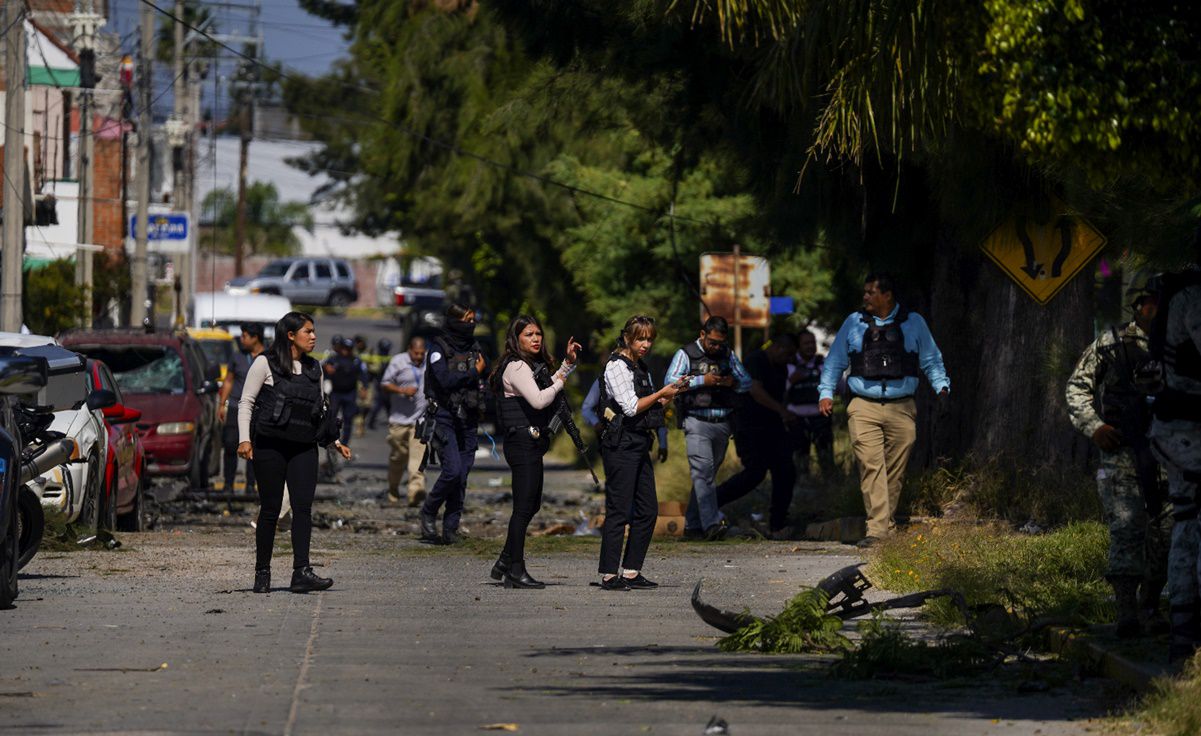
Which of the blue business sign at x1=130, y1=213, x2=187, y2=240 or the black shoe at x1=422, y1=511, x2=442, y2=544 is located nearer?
the black shoe at x1=422, y1=511, x2=442, y2=544

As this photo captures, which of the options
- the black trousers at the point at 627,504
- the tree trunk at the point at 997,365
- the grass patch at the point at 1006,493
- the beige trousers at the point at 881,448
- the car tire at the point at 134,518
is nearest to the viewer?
the black trousers at the point at 627,504

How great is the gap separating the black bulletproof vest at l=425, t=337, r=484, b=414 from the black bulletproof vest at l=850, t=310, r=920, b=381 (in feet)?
10.5

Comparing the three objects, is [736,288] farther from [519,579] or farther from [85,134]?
[85,134]

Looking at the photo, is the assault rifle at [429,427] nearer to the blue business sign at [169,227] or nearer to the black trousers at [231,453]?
the black trousers at [231,453]

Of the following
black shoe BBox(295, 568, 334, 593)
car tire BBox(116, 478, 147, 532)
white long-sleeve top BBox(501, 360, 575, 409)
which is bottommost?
car tire BBox(116, 478, 147, 532)

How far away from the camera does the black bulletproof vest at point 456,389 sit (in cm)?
1641

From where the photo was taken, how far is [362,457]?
34.7 m

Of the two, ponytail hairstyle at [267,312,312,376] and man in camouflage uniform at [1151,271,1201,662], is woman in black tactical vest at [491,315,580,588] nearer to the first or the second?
ponytail hairstyle at [267,312,312,376]

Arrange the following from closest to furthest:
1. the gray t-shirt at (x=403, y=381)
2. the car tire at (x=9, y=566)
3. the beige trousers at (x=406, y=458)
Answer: the car tire at (x=9, y=566) < the beige trousers at (x=406, y=458) < the gray t-shirt at (x=403, y=381)

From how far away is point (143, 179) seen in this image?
1473 inches

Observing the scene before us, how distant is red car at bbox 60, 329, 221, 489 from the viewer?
2306 cm

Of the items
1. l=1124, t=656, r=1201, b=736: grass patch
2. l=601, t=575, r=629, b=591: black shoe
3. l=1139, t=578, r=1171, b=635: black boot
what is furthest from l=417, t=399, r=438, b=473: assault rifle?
l=1124, t=656, r=1201, b=736: grass patch

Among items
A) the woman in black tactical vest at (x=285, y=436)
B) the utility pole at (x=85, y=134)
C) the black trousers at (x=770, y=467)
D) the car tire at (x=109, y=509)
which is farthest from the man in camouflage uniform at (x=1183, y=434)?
the utility pole at (x=85, y=134)

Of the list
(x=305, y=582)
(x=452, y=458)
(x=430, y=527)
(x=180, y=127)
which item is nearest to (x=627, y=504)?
(x=305, y=582)
